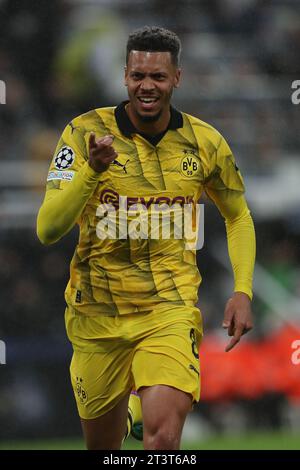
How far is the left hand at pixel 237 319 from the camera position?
17.6 feet

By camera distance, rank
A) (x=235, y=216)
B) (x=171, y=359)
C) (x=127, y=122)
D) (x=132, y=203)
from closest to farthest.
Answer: (x=171, y=359), (x=132, y=203), (x=127, y=122), (x=235, y=216)

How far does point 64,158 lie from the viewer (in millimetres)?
5461

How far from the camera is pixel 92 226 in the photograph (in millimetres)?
5527

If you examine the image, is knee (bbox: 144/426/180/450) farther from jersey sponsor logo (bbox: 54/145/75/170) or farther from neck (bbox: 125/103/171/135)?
neck (bbox: 125/103/171/135)

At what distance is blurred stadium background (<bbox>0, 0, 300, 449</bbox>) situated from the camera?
34.5ft

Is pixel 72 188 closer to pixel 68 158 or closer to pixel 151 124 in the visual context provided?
pixel 68 158

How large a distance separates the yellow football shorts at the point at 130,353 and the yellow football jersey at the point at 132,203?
0.22 ft

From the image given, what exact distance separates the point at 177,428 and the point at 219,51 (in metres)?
7.73

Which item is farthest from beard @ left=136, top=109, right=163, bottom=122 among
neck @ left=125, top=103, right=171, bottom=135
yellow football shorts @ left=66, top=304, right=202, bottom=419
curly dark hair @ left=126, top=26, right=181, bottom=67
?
yellow football shorts @ left=66, top=304, right=202, bottom=419

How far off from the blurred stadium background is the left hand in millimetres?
4771

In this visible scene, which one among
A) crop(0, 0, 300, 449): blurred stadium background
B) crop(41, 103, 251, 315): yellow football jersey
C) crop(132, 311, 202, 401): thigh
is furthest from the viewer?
crop(0, 0, 300, 449): blurred stadium background

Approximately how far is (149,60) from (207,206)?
228 inches

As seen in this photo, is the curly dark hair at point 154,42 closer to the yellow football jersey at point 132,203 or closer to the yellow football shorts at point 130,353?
the yellow football jersey at point 132,203

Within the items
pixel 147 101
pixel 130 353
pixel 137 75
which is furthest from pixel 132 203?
pixel 130 353
